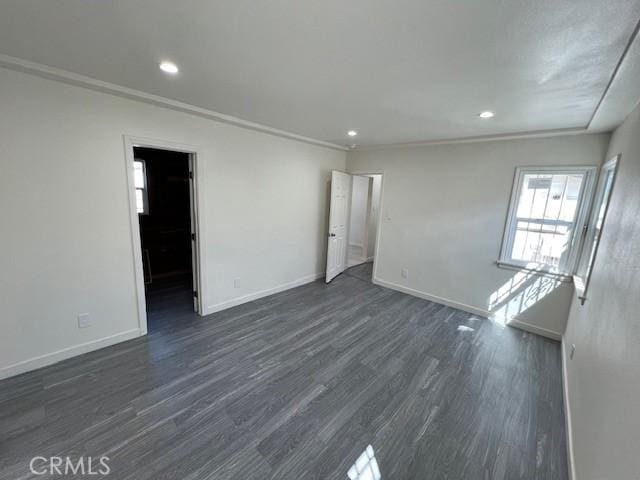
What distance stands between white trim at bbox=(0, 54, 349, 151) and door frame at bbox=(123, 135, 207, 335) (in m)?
0.37

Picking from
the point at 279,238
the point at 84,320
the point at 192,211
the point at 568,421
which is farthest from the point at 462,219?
the point at 84,320

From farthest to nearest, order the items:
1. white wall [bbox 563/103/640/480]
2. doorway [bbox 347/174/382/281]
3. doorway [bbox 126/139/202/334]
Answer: doorway [bbox 347/174/382/281] → doorway [bbox 126/139/202/334] → white wall [bbox 563/103/640/480]

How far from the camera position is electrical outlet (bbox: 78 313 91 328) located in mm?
2406

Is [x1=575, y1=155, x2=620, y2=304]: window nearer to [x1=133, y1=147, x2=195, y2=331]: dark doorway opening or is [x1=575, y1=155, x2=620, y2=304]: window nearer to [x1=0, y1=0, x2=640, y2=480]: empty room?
[x1=0, y1=0, x2=640, y2=480]: empty room

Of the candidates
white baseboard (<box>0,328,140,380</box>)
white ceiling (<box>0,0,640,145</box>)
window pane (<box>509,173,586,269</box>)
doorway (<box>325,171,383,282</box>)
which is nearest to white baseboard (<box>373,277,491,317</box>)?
doorway (<box>325,171,383,282</box>)

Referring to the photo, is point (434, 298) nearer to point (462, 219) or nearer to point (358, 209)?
point (462, 219)

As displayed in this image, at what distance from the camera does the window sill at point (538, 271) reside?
3045mm

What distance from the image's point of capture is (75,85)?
2143mm

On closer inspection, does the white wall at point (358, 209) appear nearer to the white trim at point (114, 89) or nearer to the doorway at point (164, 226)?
the white trim at point (114, 89)

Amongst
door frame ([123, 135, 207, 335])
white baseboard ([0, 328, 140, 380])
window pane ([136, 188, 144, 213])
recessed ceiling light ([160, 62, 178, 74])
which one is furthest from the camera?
window pane ([136, 188, 144, 213])

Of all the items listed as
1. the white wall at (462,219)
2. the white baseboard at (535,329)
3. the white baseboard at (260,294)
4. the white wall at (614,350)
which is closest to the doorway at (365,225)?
the white wall at (462,219)

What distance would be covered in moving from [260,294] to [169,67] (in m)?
2.99

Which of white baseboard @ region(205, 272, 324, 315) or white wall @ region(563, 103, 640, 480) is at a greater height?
white wall @ region(563, 103, 640, 480)

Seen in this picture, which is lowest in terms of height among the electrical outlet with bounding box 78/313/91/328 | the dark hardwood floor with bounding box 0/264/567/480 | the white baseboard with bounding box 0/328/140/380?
the dark hardwood floor with bounding box 0/264/567/480
